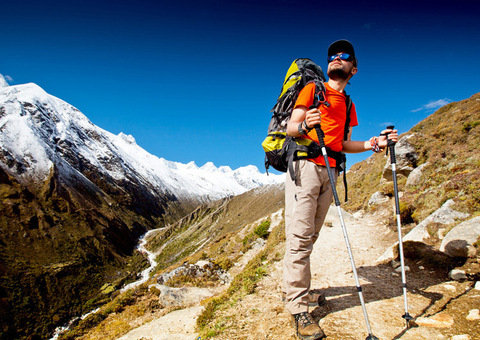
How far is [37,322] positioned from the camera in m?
77.8

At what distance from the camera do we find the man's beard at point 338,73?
169 inches

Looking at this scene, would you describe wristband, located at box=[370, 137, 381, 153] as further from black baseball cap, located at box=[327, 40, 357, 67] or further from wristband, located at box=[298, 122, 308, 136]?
wristband, located at box=[298, 122, 308, 136]

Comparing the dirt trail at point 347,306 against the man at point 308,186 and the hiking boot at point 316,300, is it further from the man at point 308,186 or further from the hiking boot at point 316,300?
the man at point 308,186

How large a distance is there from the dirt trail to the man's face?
437 cm

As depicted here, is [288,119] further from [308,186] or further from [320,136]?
[308,186]

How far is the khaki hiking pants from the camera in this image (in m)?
3.76

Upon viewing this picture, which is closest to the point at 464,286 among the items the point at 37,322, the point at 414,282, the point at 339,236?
the point at 414,282

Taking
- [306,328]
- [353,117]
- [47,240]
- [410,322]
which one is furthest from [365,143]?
[47,240]

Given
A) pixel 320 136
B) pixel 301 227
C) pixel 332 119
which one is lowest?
pixel 301 227

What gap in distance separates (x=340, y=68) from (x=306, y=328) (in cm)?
449

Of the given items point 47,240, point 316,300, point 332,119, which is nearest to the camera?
point 332,119

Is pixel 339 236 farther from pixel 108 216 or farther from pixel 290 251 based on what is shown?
pixel 108 216

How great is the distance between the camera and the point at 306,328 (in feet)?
11.6

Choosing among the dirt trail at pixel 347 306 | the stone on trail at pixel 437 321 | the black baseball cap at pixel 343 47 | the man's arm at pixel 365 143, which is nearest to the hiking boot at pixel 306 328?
the dirt trail at pixel 347 306
